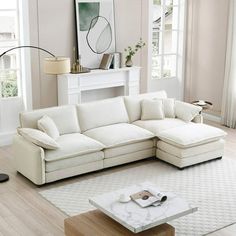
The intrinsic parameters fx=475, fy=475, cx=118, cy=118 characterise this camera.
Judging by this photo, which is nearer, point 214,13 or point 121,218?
point 121,218

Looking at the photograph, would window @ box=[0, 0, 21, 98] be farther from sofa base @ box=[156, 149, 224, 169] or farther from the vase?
sofa base @ box=[156, 149, 224, 169]

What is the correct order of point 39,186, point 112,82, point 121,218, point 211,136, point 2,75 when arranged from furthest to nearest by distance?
point 112,82
point 2,75
point 211,136
point 39,186
point 121,218

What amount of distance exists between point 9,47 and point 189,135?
2770 millimetres

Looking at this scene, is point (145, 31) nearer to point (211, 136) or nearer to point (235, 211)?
point (211, 136)

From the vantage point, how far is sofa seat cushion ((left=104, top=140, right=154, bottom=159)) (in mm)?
5677

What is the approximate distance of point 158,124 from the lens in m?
6.21

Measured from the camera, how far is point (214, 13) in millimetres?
7730

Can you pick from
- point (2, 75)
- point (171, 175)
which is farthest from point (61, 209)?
point (2, 75)

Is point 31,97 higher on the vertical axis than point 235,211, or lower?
higher

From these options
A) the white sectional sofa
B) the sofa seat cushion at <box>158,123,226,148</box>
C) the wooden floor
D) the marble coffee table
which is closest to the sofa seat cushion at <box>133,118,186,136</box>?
the white sectional sofa

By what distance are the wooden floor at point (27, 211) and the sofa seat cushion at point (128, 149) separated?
0.23m

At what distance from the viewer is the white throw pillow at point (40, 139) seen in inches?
203

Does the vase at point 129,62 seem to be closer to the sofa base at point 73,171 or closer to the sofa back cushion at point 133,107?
the sofa back cushion at point 133,107

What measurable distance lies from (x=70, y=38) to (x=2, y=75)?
1.14 metres
